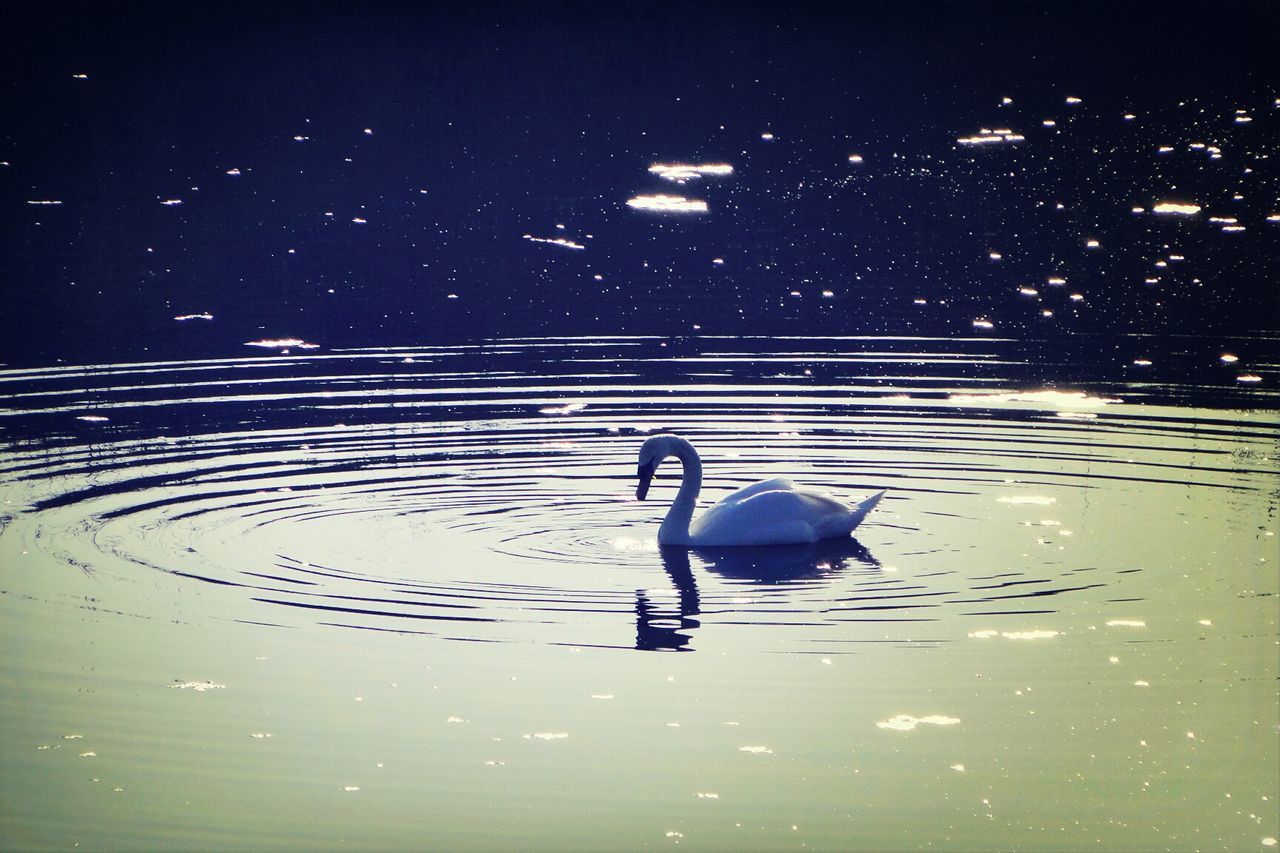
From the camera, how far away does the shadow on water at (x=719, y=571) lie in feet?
41.4

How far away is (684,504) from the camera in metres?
15.3

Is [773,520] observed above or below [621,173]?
below

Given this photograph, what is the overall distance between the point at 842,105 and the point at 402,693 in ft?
154

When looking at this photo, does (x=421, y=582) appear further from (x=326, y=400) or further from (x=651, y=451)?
(x=326, y=400)

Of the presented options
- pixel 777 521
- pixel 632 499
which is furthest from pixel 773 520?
pixel 632 499

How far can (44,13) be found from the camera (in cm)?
6619

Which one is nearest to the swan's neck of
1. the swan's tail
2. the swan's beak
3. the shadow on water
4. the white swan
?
the white swan

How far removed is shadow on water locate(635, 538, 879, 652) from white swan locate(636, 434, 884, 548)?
4.0 inches

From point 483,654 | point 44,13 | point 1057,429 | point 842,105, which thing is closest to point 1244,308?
point 1057,429

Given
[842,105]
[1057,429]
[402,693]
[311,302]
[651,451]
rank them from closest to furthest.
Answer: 1. [402,693]
2. [651,451]
3. [1057,429]
4. [311,302]
5. [842,105]

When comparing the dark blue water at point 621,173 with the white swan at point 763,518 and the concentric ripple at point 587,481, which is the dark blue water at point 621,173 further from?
the white swan at point 763,518

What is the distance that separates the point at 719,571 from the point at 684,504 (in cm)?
106

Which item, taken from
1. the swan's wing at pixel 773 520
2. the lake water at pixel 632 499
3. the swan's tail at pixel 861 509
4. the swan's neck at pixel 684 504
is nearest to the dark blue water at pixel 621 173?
the lake water at pixel 632 499

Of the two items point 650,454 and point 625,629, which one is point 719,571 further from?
point 625,629
